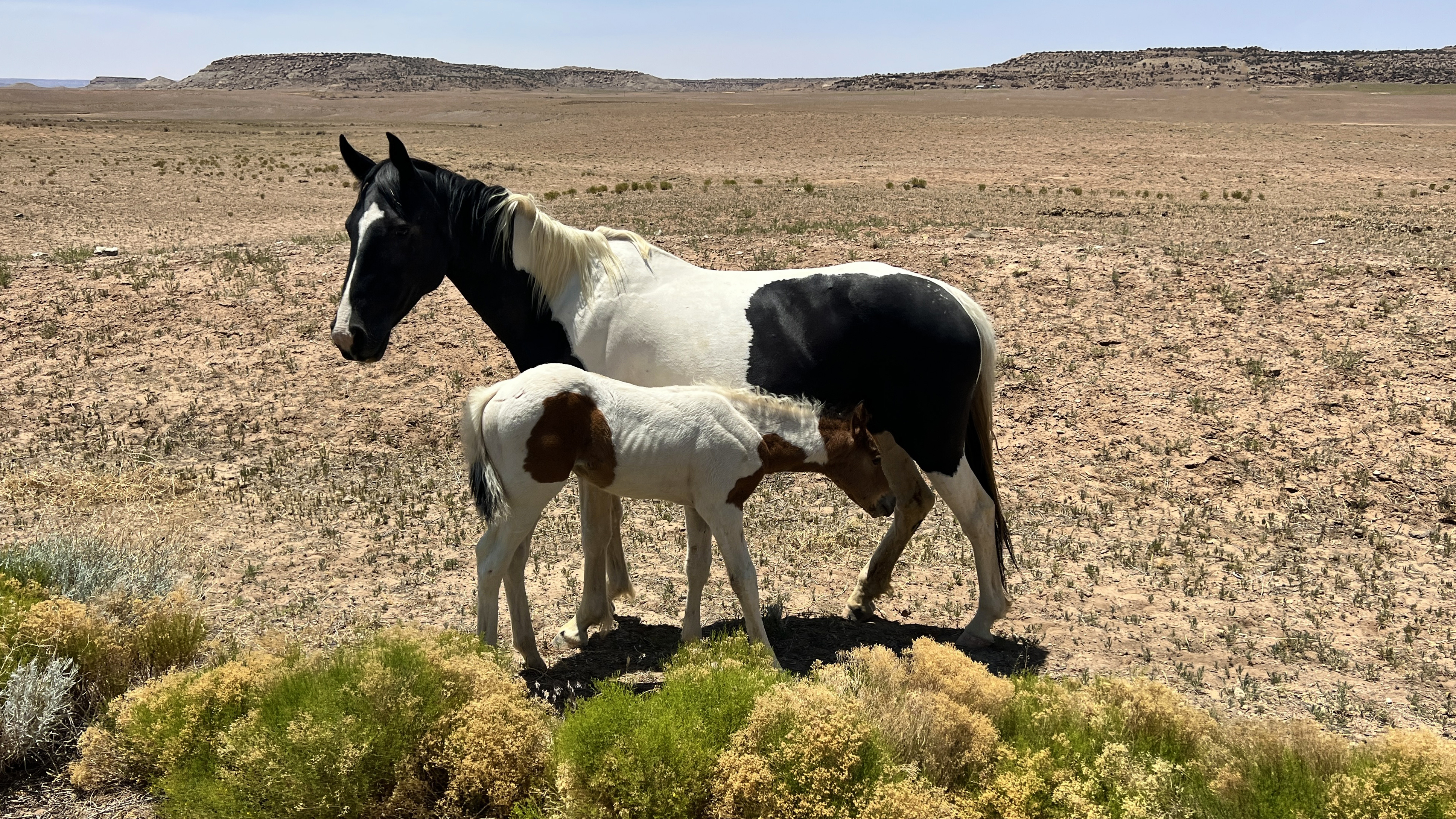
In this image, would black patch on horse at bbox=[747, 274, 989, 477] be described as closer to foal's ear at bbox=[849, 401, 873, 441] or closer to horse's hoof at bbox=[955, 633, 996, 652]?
foal's ear at bbox=[849, 401, 873, 441]

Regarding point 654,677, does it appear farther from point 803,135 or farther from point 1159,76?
point 1159,76

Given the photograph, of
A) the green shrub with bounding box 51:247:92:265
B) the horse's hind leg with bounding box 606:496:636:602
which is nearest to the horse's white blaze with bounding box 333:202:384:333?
the horse's hind leg with bounding box 606:496:636:602

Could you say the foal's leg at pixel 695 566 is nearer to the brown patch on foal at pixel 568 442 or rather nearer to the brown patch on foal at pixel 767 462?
the brown patch on foal at pixel 767 462

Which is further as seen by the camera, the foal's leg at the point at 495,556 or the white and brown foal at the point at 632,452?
the foal's leg at the point at 495,556

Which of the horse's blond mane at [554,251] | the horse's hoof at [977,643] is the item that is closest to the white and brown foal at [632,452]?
the horse's blond mane at [554,251]

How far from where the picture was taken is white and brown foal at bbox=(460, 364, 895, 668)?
5023mm

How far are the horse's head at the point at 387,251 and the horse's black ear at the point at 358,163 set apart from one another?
4 cm

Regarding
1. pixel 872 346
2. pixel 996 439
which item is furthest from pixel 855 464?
pixel 996 439

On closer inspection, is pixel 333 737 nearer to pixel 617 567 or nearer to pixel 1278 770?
pixel 617 567

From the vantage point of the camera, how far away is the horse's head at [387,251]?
5344 millimetres

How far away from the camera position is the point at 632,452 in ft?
16.8

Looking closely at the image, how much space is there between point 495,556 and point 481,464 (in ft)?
1.58

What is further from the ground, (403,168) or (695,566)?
(403,168)

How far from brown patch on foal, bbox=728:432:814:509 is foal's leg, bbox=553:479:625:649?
2.98 feet
